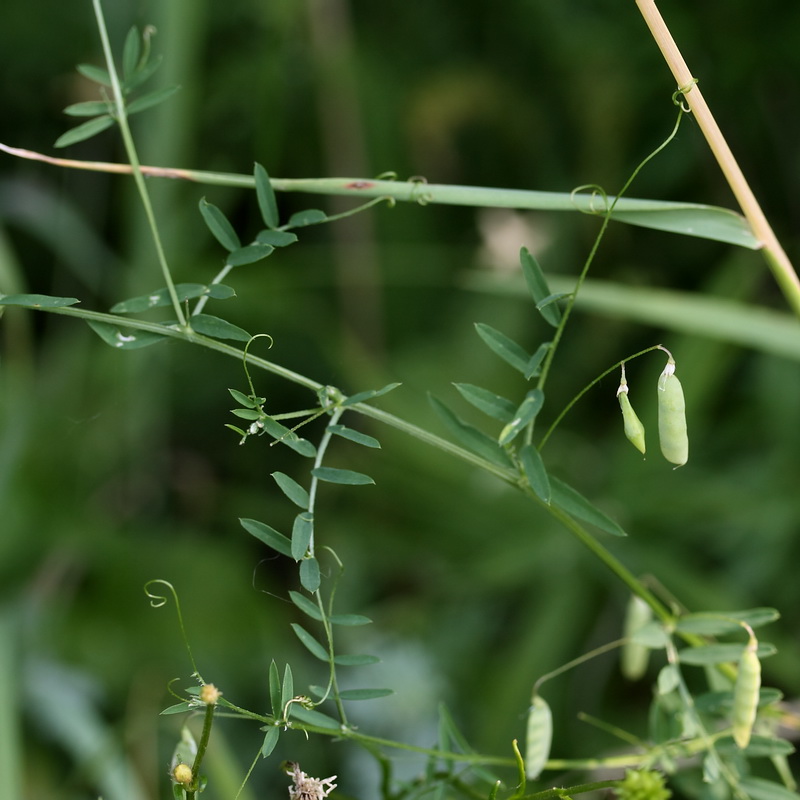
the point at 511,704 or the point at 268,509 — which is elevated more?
the point at 268,509

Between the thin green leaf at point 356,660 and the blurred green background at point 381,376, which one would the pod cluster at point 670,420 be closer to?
the thin green leaf at point 356,660

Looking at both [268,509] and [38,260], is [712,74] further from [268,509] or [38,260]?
[38,260]

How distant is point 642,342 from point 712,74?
393mm

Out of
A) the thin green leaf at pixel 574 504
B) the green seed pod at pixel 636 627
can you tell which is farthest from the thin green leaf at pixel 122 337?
the green seed pod at pixel 636 627

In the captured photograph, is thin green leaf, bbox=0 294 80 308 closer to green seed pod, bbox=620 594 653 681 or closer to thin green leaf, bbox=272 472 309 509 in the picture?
thin green leaf, bbox=272 472 309 509

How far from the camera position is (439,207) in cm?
161

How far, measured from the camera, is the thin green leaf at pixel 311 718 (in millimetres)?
423

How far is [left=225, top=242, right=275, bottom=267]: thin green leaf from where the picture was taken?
46 centimetres

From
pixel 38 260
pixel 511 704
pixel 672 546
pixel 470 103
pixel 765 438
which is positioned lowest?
pixel 511 704

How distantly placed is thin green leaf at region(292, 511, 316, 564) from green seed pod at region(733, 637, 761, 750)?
22 cm

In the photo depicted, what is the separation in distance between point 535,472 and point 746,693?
5.8 inches

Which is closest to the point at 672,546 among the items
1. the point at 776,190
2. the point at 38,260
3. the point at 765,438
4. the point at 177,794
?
the point at 765,438

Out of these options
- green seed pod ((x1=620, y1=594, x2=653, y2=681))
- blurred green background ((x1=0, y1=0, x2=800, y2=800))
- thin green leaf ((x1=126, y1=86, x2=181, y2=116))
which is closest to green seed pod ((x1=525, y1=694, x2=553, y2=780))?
green seed pod ((x1=620, y1=594, x2=653, y2=681))

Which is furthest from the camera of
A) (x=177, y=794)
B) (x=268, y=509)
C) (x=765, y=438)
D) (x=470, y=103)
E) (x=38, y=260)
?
(x=38, y=260)
